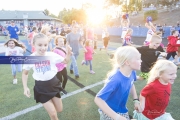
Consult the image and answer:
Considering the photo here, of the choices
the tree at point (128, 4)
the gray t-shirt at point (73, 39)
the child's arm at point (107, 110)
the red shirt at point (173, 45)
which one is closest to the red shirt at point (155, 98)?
the child's arm at point (107, 110)

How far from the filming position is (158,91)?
103 inches

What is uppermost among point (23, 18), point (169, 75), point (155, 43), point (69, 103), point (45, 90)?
point (23, 18)

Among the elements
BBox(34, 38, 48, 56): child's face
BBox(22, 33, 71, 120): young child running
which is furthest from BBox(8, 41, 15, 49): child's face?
BBox(34, 38, 48, 56): child's face

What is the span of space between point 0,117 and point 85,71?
171 inches

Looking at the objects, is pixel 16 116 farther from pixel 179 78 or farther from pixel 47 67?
pixel 179 78

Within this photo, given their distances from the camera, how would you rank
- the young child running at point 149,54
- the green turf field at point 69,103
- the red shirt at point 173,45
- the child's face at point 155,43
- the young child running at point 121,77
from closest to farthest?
1. the young child running at point 121,77
2. the green turf field at point 69,103
3. the child's face at point 155,43
4. the young child running at point 149,54
5. the red shirt at point 173,45

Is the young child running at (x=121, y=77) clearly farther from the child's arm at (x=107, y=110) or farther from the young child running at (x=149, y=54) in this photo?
the young child running at (x=149, y=54)

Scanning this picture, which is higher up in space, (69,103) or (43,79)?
(43,79)

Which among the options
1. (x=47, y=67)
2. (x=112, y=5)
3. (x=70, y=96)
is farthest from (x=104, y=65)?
(x=112, y=5)

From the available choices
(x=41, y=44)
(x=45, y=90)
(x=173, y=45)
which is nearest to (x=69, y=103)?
(x=45, y=90)

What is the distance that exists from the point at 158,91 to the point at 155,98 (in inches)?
4.4

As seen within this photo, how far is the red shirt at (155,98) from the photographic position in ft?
8.59

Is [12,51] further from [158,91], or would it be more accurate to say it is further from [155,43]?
[158,91]

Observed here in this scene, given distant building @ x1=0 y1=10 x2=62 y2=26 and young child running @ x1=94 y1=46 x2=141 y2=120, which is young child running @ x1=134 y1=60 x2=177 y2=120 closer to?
young child running @ x1=94 y1=46 x2=141 y2=120
